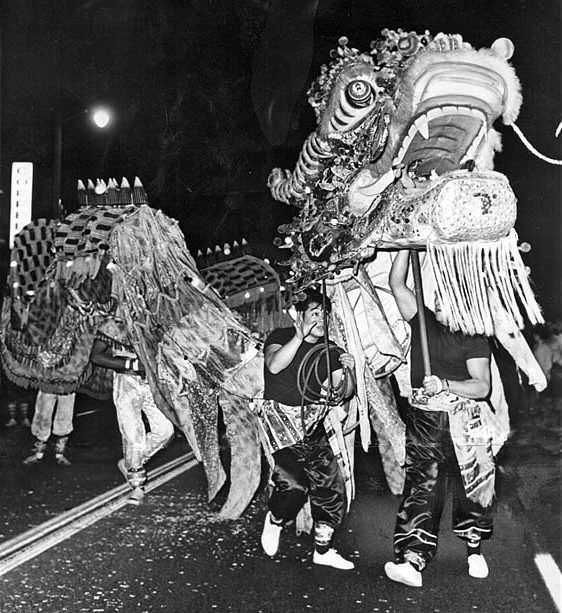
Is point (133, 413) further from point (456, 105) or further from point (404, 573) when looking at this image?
point (456, 105)

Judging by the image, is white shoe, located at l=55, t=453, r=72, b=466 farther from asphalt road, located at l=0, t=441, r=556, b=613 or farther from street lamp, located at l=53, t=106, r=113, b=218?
street lamp, located at l=53, t=106, r=113, b=218

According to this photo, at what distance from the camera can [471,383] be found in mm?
2113

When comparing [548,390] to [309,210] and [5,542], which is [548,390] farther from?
[5,542]

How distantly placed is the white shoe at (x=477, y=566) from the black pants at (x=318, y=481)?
325mm

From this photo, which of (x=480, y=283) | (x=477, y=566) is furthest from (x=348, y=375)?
(x=477, y=566)

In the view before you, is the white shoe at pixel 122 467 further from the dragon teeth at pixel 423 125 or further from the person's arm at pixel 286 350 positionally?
the dragon teeth at pixel 423 125

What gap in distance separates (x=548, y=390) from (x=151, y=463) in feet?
3.37

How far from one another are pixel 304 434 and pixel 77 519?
650 millimetres

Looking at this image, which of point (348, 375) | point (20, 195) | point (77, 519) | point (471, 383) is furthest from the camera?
point (20, 195)

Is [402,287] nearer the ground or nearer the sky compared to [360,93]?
nearer the ground

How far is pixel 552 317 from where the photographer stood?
2137 millimetres

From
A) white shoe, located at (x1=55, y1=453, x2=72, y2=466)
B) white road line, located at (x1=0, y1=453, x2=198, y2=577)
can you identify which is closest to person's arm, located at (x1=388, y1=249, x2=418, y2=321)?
white road line, located at (x1=0, y1=453, x2=198, y2=577)

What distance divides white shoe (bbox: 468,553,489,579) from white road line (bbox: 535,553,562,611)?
0.12 m

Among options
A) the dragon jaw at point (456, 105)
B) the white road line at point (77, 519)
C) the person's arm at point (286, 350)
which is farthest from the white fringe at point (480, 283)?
the white road line at point (77, 519)
